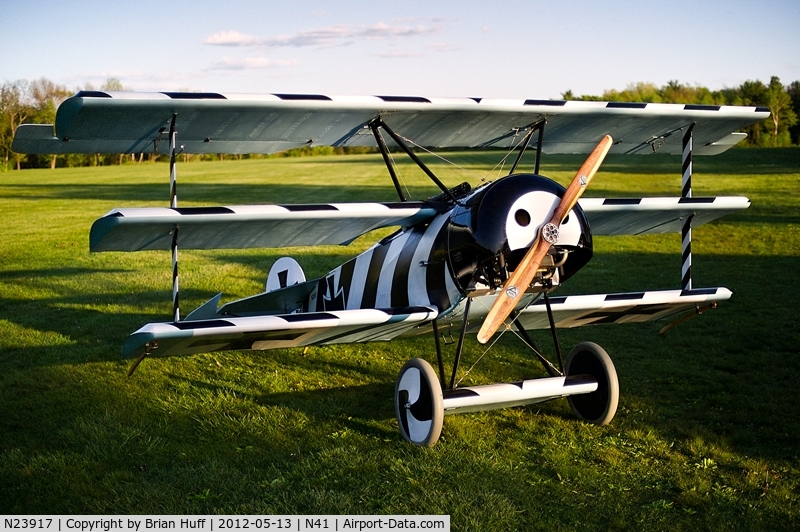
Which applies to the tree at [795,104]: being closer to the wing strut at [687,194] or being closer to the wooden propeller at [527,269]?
the wing strut at [687,194]

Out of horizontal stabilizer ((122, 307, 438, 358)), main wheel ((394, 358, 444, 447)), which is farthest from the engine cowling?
main wheel ((394, 358, 444, 447))

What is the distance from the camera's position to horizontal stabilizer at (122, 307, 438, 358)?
4.78m

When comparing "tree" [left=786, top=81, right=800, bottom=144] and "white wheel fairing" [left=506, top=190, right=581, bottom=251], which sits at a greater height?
"tree" [left=786, top=81, right=800, bottom=144]

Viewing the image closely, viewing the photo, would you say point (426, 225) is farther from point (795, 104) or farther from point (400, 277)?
point (795, 104)

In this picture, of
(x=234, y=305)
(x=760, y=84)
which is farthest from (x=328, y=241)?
(x=760, y=84)

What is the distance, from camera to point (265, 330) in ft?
16.4

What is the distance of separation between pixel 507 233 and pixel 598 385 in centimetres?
149

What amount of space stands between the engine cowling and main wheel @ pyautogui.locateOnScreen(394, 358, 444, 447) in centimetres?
67

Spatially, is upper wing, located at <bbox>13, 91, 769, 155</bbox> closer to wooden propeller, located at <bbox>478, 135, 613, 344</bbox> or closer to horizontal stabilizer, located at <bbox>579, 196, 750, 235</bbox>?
horizontal stabilizer, located at <bbox>579, 196, 750, 235</bbox>

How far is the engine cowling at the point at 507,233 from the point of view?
16.1 ft

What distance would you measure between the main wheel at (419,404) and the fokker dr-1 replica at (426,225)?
0.01 m

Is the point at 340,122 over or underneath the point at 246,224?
over

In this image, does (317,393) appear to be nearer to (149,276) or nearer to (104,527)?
(104,527)

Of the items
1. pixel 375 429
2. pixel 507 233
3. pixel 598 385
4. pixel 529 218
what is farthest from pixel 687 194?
pixel 375 429
